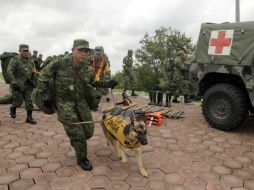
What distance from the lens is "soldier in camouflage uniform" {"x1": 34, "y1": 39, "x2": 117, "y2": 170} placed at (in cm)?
427

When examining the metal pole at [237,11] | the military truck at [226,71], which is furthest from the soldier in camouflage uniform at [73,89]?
the metal pole at [237,11]

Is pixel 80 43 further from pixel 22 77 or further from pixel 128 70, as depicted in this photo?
pixel 128 70

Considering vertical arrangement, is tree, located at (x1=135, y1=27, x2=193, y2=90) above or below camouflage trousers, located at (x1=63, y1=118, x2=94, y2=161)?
above

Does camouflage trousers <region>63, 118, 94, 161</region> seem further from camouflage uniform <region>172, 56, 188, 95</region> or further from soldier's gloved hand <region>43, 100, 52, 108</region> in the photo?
camouflage uniform <region>172, 56, 188, 95</region>

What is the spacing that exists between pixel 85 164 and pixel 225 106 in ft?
12.1

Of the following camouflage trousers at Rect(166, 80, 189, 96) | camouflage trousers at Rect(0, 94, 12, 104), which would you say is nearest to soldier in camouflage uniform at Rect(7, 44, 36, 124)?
camouflage trousers at Rect(0, 94, 12, 104)

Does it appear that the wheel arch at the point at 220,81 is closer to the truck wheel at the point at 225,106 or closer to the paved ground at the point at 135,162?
the truck wheel at the point at 225,106

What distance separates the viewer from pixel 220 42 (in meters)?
6.65

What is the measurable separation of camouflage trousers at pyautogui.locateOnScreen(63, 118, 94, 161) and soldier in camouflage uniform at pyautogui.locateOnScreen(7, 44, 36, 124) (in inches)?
122

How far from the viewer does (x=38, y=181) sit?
412cm

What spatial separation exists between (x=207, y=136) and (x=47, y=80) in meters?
3.78

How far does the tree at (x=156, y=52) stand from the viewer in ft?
75.6

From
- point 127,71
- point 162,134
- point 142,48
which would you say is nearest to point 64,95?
point 162,134

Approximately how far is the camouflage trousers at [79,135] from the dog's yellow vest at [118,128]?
1.00 feet
